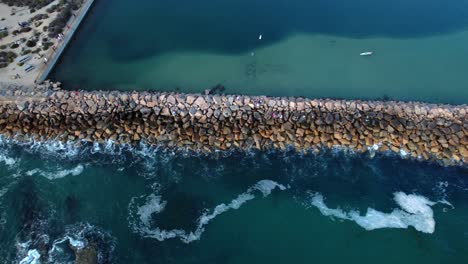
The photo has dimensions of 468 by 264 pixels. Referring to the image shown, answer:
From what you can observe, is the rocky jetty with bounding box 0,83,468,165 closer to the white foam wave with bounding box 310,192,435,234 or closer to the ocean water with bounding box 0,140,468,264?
the ocean water with bounding box 0,140,468,264

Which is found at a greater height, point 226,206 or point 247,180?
point 247,180

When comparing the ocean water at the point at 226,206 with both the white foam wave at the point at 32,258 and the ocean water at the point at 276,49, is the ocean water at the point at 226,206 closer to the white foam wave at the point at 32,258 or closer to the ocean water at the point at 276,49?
the white foam wave at the point at 32,258

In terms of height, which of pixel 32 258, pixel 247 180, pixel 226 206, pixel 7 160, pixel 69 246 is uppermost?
pixel 7 160

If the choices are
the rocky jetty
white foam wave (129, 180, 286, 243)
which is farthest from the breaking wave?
the rocky jetty

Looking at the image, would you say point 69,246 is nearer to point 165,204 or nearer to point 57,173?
point 57,173

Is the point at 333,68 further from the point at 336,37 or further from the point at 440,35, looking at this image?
the point at 440,35

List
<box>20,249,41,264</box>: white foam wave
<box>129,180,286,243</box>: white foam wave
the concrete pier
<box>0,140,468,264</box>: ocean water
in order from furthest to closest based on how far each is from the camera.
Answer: the concrete pier, <box>129,180,286,243</box>: white foam wave, <box>0,140,468,264</box>: ocean water, <box>20,249,41,264</box>: white foam wave

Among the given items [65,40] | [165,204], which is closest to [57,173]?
[165,204]
